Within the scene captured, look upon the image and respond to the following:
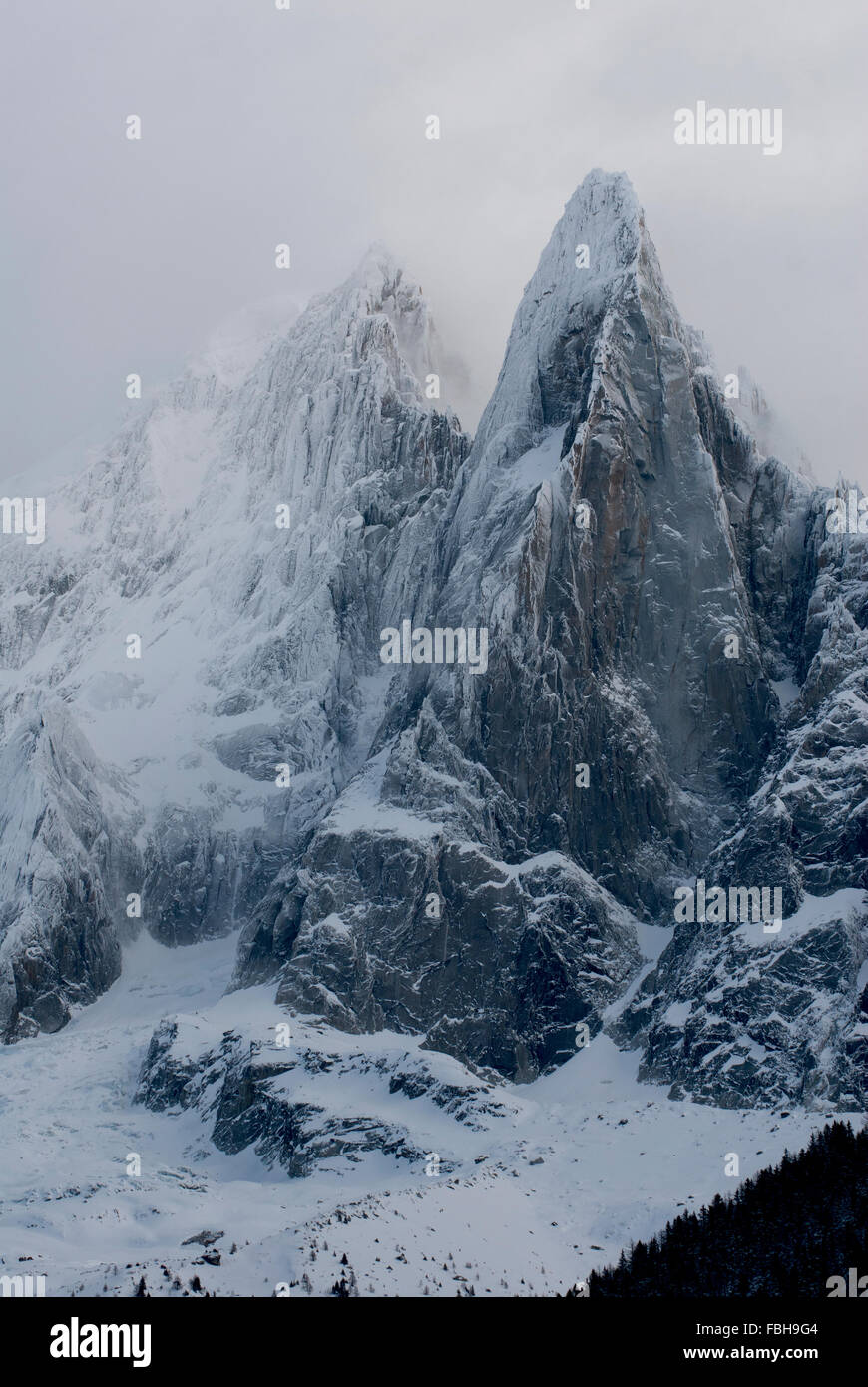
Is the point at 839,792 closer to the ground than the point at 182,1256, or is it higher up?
higher up

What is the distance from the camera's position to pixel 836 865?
621 ft

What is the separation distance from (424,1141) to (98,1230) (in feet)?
104

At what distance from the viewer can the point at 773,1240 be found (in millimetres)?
135125

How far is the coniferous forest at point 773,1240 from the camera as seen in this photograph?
128 meters

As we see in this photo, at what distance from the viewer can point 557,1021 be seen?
195m

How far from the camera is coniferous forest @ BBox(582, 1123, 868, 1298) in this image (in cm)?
12850

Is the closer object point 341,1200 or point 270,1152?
point 341,1200
